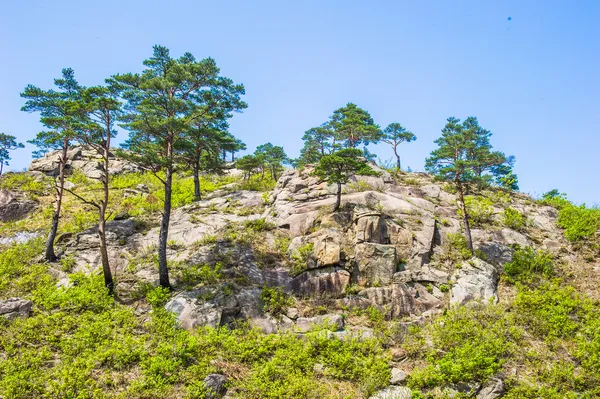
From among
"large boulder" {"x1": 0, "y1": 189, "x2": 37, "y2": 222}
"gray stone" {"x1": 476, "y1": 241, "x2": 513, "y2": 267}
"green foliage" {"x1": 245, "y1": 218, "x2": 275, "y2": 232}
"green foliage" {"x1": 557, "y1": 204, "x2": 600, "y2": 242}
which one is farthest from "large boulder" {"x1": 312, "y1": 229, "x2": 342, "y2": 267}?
"large boulder" {"x1": 0, "y1": 189, "x2": 37, "y2": 222}

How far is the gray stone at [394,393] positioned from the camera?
10531 millimetres

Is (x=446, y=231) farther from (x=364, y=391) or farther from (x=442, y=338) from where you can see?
(x=364, y=391)

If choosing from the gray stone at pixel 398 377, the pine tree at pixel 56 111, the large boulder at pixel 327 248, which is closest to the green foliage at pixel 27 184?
the pine tree at pixel 56 111

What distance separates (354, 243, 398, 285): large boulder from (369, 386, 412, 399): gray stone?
576 cm

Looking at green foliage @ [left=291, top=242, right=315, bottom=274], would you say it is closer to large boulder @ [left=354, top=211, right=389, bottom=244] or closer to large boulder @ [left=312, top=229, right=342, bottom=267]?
large boulder @ [left=312, top=229, right=342, bottom=267]

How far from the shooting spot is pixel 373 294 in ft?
51.7

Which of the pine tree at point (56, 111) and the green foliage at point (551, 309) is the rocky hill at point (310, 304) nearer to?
the green foliage at point (551, 309)

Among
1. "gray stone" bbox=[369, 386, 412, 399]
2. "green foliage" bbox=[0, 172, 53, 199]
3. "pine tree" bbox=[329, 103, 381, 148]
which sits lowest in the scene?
"gray stone" bbox=[369, 386, 412, 399]

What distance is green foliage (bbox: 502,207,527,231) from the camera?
21719mm

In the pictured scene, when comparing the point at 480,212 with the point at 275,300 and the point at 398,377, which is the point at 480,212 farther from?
Answer: the point at 275,300

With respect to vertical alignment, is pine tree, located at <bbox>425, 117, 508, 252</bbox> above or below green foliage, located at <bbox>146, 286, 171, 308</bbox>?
above

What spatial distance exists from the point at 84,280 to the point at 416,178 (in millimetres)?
28905

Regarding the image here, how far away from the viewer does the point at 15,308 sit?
524 inches

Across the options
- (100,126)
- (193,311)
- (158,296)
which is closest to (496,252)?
(193,311)
